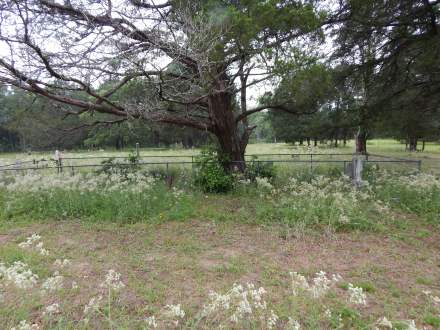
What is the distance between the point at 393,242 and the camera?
3.83 meters

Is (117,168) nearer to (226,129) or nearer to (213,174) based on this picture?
(213,174)

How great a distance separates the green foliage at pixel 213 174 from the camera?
6.55m

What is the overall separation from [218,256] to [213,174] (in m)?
3.35

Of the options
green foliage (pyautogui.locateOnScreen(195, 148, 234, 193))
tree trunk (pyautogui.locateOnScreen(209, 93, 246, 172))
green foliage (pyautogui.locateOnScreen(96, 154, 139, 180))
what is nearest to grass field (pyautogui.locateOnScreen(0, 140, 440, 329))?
green foliage (pyautogui.locateOnScreen(195, 148, 234, 193))

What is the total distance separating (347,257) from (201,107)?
221 inches

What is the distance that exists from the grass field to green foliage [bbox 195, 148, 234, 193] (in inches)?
10.9

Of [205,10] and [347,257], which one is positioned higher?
[205,10]

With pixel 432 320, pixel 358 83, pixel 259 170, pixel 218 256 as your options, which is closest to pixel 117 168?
pixel 259 170

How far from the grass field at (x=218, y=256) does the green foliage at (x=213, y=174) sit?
0.91ft

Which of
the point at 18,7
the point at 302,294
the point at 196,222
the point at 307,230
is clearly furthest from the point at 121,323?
the point at 18,7

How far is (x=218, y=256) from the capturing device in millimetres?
3473

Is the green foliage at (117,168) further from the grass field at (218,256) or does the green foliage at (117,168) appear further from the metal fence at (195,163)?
the grass field at (218,256)

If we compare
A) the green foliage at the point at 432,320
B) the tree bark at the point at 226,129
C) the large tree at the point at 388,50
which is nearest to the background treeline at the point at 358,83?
the large tree at the point at 388,50

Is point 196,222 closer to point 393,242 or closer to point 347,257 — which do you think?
point 347,257
